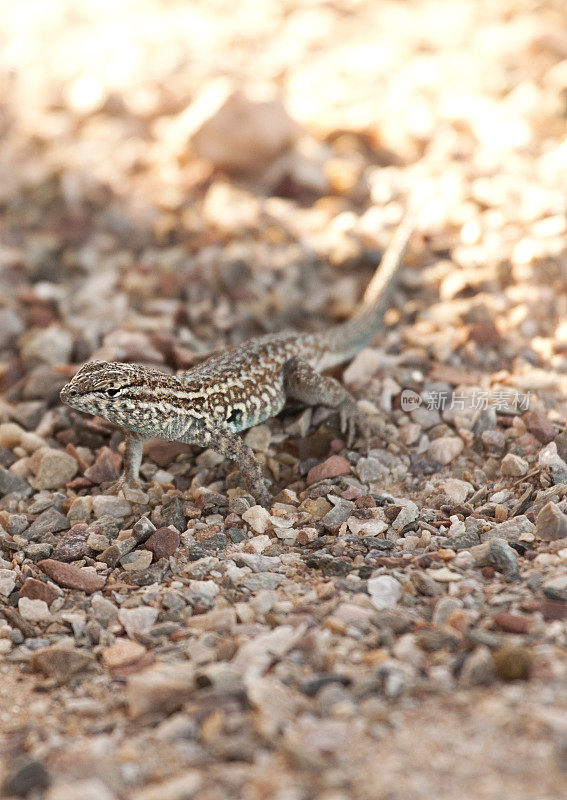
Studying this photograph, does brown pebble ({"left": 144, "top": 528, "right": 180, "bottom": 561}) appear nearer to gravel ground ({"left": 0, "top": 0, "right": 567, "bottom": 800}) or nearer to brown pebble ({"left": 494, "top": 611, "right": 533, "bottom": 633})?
gravel ground ({"left": 0, "top": 0, "right": 567, "bottom": 800})

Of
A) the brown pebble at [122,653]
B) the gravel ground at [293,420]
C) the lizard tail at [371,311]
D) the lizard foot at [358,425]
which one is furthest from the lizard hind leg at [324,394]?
the brown pebble at [122,653]

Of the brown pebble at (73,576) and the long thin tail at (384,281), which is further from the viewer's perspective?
the long thin tail at (384,281)

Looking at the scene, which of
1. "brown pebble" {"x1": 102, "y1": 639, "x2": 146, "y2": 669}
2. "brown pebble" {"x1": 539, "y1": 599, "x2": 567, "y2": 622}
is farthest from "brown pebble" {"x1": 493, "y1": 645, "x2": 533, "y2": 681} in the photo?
"brown pebble" {"x1": 102, "y1": 639, "x2": 146, "y2": 669}

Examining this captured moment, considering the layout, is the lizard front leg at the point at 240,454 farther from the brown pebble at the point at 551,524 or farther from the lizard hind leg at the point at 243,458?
the brown pebble at the point at 551,524

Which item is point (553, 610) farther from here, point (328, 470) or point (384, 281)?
point (384, 281)

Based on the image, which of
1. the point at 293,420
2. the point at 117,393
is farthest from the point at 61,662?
the point at 293,420

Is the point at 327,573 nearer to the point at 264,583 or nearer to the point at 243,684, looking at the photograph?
the point at 264,583
